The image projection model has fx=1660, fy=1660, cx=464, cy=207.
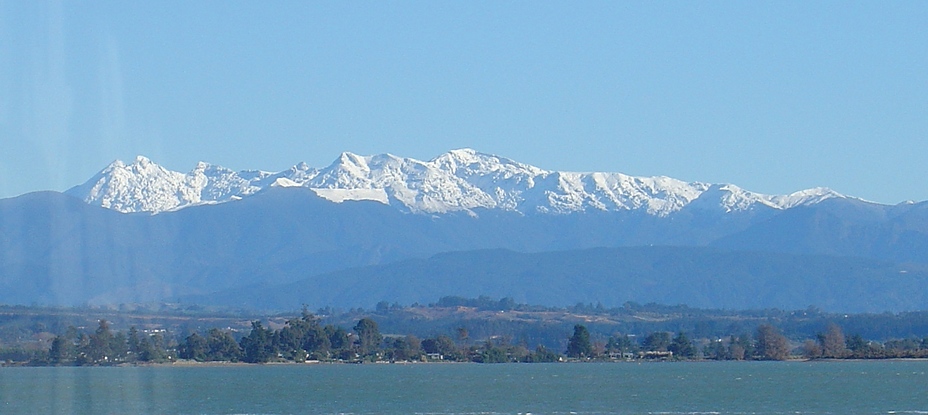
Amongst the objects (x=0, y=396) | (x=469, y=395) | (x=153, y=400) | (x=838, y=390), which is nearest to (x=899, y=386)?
(x=838, y=390)

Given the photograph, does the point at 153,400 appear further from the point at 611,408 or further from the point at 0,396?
the point at 611,408

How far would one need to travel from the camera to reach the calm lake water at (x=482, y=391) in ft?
358

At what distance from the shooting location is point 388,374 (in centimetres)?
17462

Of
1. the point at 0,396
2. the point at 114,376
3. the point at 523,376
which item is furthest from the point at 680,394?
the point at 114,376

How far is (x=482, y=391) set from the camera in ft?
431

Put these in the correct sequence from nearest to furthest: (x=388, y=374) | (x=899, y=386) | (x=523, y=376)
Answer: (x=899, y=386), (x=523, y=376), (x=388, y=374)

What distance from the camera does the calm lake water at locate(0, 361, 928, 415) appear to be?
358 ft

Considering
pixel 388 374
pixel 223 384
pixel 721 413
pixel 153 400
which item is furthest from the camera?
pixel 388 374

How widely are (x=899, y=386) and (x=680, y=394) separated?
20.3 metres

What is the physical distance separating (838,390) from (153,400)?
51925mm

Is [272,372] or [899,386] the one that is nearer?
[899,386]

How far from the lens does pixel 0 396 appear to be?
129m

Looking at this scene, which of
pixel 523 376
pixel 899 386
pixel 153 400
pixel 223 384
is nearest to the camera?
pixel 153 400

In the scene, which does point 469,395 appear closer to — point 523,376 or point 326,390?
point 326,390
